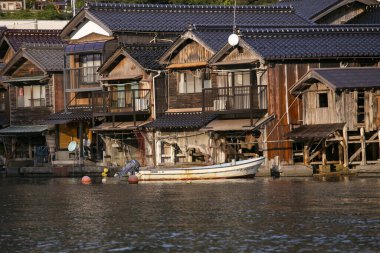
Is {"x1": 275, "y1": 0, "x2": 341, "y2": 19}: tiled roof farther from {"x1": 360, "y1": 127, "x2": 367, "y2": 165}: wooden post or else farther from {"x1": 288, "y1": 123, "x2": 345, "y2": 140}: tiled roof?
{"x1": 360, "y1": 127, "x2": 367, "y2": 165}: wooden post

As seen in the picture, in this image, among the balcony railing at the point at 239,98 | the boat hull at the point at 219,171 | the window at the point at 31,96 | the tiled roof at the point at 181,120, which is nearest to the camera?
the boat hull at the point at 219,171

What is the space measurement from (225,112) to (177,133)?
16.0 feet

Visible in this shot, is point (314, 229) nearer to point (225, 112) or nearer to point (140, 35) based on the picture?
point (225, 112)

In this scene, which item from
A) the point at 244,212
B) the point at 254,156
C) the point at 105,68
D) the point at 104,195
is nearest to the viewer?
the point at 244,212

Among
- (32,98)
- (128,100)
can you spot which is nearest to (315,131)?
(128,100)

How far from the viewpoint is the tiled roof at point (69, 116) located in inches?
2576

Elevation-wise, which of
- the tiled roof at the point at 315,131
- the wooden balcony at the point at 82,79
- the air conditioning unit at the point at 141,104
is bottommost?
the tiled roof at the point at 315,131

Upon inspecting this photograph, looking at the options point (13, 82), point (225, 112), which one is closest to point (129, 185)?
point (225, 112)

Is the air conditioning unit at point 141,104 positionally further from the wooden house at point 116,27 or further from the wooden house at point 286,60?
the wooden house at point 286,60

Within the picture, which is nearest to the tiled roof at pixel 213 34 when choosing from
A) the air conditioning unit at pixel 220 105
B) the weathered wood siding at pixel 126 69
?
the air conditioning unit at pixel 220 105

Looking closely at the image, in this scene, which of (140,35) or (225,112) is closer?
(225,112)

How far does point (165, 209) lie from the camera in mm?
37094

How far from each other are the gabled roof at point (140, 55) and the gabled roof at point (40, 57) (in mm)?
6654

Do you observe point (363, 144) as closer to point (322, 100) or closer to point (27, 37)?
point (322, 100)
